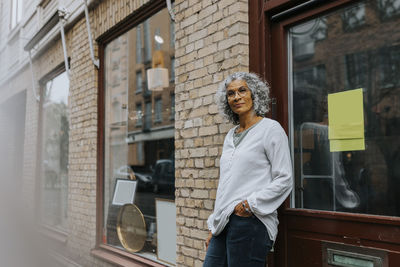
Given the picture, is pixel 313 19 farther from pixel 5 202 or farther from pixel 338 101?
pixel 5 202

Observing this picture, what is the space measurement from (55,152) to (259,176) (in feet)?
18.7

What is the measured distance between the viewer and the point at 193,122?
3684 mm

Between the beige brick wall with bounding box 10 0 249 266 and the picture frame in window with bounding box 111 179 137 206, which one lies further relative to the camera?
the picture frame in window with bounding box 111 179 137 206

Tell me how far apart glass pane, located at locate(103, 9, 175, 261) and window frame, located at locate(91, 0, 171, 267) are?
57 millimetres

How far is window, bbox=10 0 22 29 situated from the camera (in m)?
9.77

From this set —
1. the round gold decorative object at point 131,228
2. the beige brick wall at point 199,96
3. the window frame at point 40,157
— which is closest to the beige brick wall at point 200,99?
the beige brick wall at point 199,96

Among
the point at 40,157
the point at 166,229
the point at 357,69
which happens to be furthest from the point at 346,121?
the point at 40,157

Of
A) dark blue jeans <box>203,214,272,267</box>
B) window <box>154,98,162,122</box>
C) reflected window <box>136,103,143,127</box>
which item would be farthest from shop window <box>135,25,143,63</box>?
dark blue jeans <box>203,214,272,267</box>

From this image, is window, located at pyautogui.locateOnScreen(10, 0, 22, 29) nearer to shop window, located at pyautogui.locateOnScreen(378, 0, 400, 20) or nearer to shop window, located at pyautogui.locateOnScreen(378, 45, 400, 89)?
shop window, located at pyautogui.locateOnScreen(378, 0, 400, 20)

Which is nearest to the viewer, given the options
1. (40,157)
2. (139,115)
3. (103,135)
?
(139,115)

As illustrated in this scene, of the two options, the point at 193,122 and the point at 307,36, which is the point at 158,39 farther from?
the point at 307,36

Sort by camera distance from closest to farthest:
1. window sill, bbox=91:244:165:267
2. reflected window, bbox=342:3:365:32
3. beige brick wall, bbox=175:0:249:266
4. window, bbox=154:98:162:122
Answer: reflected window, bbox=342:3:365:32 → beige brick wall, bbox=175:0:249:266 → window sill, bbox=91:244:165:267 → window, bbox=154:98:162:122

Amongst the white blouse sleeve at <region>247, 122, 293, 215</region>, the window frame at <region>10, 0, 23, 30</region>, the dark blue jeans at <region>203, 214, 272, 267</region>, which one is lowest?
the dark blue jeans at <region>203, 214, 272, 267</region>

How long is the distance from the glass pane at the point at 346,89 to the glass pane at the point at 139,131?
174cm
